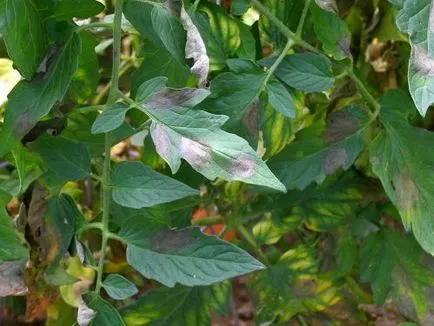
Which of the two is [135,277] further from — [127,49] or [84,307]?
[84,307]

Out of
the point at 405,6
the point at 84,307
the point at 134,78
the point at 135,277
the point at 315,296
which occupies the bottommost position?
the point at 135,277

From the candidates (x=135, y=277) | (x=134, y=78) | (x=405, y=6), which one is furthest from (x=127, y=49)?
(x=405, y=6)

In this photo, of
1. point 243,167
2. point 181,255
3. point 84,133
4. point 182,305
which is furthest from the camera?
point 182,305

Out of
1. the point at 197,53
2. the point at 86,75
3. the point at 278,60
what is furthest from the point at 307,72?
the point at 86,75

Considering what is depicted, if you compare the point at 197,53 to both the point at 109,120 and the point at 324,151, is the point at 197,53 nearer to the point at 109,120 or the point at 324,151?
the point at 109,120

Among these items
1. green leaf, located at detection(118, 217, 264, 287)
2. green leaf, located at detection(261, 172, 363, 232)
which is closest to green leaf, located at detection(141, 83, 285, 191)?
green leaf, located at detection(118, 217, 264, 287)

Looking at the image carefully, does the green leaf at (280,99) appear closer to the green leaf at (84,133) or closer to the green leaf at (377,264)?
the green leaf at (84,133)
